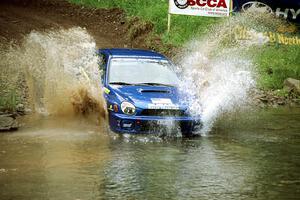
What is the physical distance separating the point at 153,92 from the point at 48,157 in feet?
10.2

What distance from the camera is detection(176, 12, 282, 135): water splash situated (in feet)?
47.9

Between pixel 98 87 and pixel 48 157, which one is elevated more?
pixel 98 87

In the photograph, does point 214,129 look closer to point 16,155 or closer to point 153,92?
point 153,92

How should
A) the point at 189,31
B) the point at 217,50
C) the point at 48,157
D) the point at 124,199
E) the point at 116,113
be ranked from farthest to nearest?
1. the point at 189,31
2. the point at 217,50
3. the point at 116,113
4. the point at 48,157
5. the point at 124,199

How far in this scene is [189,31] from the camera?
23.2 m

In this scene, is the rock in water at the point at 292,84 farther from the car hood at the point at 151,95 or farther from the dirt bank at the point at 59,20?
the car hood at the point at 151,95

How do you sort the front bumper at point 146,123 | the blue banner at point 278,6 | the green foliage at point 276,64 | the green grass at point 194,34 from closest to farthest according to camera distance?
the front bumper at point 146,123
the green foliage at point 276,64
the green grass at point 194,34
the blue banner at point 278,6

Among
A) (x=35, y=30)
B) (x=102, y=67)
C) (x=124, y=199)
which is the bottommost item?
(x=124, y=199)

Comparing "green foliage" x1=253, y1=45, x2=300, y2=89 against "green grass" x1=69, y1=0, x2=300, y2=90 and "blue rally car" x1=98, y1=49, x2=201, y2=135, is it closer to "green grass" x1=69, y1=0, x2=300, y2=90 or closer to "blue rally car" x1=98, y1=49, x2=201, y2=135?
"green grass" x1=69, y1=0, x2=300, y2=90

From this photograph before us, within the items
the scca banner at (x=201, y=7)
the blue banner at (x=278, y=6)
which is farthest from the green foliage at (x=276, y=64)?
the scca banner at (x=201, y=7)

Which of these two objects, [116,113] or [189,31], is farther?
[189,31]

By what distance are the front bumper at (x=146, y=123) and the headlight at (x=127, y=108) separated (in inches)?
3.9

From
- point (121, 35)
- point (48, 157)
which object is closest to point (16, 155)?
point (48, 157)

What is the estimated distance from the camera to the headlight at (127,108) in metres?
11.4
